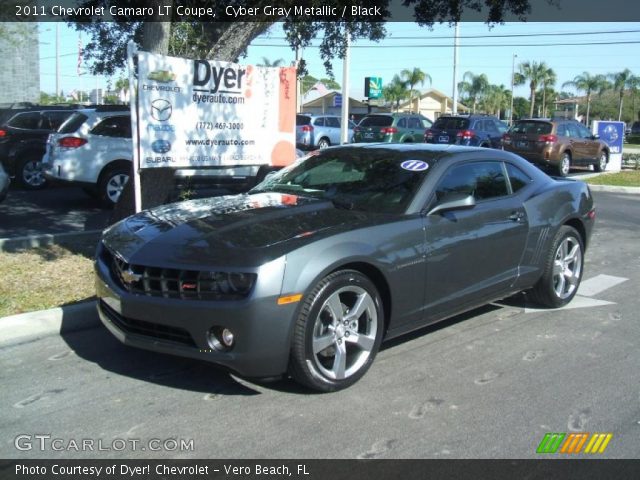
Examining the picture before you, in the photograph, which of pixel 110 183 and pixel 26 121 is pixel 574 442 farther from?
pixel 26 121

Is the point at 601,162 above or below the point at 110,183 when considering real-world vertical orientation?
above

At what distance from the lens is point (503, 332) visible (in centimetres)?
530

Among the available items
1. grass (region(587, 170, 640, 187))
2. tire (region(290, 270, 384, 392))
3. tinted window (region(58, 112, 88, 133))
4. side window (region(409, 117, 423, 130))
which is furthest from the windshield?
side window (region(409, 117, 423, 130))

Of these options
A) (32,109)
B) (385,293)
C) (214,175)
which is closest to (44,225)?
(214,175)

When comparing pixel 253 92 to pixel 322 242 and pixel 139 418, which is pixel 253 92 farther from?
pixel 139 418

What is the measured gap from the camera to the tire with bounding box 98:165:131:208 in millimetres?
11078

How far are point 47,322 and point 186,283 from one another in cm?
195

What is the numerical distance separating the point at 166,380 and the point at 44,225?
6.20 meters

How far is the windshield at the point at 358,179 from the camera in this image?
4730mm

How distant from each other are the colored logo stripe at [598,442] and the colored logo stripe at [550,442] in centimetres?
14

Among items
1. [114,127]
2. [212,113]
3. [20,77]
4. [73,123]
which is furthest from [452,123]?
[20,77]

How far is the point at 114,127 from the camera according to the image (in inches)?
444

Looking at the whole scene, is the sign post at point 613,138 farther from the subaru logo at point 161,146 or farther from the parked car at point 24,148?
the subaru logo at point 161,146

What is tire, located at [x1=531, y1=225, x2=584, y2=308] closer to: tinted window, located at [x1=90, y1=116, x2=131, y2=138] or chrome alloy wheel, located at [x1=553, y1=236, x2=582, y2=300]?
chrome alloy wheel, located at [x1=553, y1=236, x2=582, y2=300]
